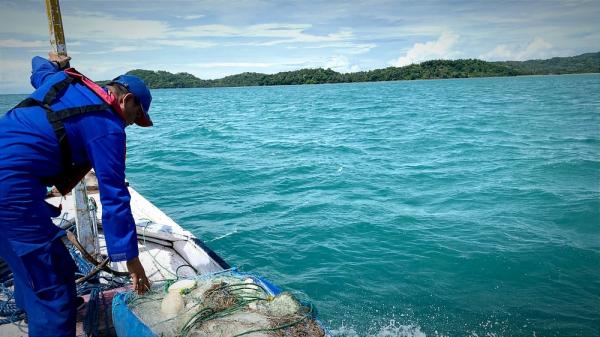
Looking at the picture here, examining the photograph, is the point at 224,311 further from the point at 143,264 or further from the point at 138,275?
the point at 143,264

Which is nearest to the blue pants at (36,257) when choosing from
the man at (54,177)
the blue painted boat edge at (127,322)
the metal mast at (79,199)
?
the man at (54,177)

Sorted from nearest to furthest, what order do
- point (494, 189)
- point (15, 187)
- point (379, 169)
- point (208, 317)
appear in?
point (15, 187), point (208, 317), point (494, 189), point (379, 169)

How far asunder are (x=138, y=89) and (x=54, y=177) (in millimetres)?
785

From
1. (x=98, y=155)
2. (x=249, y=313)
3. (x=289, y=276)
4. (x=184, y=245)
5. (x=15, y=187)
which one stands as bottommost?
(x=289, y=276)

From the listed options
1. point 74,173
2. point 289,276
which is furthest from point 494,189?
point 74,173

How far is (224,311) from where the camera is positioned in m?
3.09

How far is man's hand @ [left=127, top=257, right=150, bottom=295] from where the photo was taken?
2814 mm

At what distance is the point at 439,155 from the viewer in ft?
55.6

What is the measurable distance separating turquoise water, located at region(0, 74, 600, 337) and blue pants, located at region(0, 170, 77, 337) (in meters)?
3.65

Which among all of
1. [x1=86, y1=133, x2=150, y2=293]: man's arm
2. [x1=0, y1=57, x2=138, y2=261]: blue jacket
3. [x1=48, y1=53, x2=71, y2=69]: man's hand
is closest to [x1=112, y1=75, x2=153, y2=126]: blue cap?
[x1=0, y1=57, x2=138, y2=261]: blue jacket

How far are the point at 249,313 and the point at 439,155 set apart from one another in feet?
49.9

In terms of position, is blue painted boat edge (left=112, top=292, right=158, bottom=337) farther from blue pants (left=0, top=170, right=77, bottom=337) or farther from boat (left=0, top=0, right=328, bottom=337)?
blue pants (left=0, top=170, right=77, bottom=337)

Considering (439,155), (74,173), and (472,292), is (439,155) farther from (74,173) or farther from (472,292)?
(74,173)

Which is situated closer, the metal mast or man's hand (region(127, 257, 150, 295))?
man's hand (region(127, 257, 150, 295))
